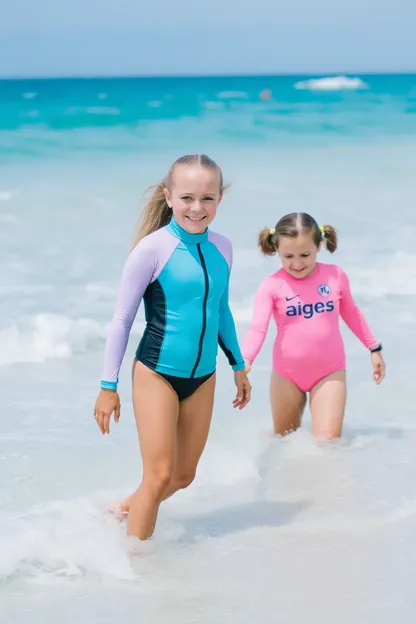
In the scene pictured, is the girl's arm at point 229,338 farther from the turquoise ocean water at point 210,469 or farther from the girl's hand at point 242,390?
the turquoise ocean water at point 210,469

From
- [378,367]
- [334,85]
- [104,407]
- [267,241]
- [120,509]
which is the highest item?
[334,85]

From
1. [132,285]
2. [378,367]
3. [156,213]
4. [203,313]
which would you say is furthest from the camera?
[378,367]

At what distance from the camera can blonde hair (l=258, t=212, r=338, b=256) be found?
4.95 m

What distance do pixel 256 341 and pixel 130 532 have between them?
4.31 feet

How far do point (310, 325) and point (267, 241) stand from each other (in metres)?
0.48

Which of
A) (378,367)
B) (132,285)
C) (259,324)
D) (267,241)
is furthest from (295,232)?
(132,285)

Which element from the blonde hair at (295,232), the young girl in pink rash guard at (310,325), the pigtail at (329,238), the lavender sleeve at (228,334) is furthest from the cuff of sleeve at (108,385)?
the pigtail at (329,238)

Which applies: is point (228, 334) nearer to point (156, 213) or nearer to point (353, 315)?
point (156, 213)

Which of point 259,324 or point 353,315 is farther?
point 353,315

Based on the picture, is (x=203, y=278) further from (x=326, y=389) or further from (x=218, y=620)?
(x=326, y=389)

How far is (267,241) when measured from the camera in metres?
5.10

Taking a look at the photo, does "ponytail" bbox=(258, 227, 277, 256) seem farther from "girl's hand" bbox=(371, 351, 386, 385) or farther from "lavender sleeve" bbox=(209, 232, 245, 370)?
"lavender sleeve" bbox=(209, 232, 245, 370)

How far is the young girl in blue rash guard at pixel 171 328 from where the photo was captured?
3.76m

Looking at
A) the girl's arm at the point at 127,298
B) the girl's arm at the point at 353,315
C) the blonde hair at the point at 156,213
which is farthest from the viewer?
the girl's arm at the point at 353,315
